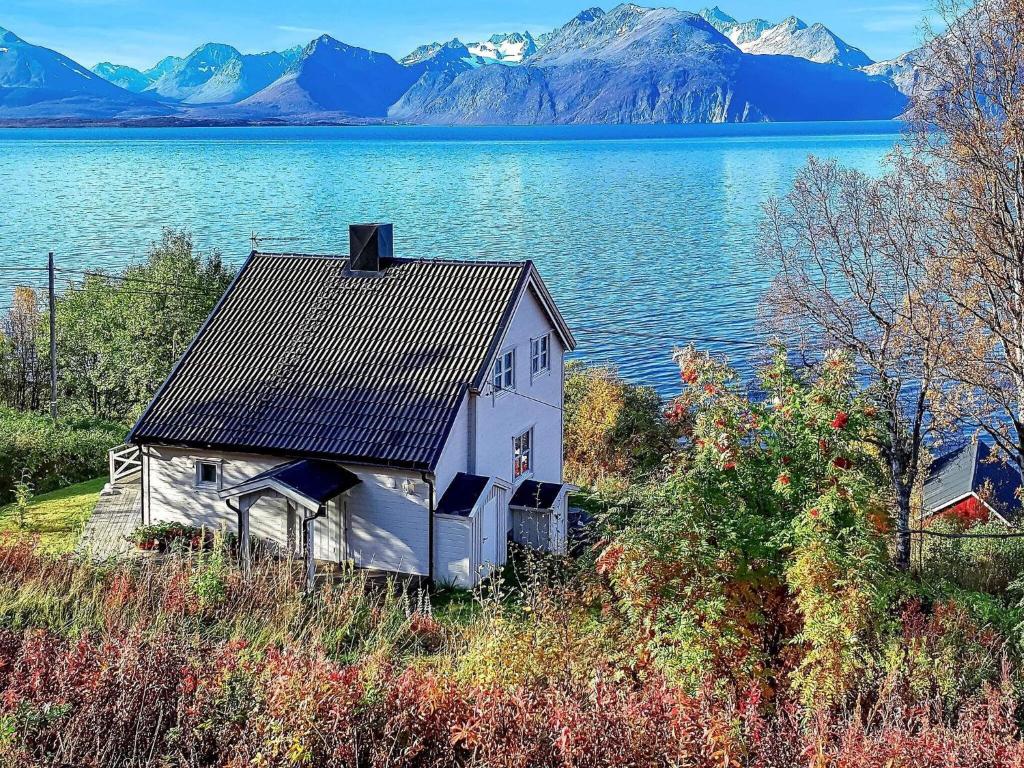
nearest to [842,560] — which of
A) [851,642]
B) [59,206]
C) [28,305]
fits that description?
[851,642]

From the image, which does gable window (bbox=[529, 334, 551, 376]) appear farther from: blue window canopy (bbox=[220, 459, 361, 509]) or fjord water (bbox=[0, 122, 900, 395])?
fjord water (bbox=[0, 122, 900, 395])

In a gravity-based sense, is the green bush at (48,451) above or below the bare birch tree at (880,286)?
below

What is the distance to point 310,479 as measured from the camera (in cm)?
2097

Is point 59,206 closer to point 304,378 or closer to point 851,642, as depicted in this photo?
point 304,378

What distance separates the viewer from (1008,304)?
20.5 m

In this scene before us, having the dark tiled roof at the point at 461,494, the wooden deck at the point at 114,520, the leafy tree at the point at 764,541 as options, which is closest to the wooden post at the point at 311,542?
the dark tiled roof at the point at 461,494

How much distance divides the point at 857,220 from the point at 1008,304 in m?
4.88

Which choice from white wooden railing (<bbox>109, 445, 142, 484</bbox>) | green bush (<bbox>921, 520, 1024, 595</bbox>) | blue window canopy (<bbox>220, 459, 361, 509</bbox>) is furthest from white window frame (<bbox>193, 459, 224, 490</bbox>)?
green bush (<bbox>921, 520, 1024, 595</bbox>)

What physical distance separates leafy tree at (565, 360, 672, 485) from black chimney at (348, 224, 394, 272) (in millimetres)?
18953

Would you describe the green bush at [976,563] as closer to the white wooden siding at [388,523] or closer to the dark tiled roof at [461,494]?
the dark tiled roof at [461,494]

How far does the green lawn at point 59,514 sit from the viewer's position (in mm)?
22125

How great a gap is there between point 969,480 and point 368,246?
33.2 meters

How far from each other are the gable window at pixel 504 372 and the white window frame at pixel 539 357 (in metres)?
1.44

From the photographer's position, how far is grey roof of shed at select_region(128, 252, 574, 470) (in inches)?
854
